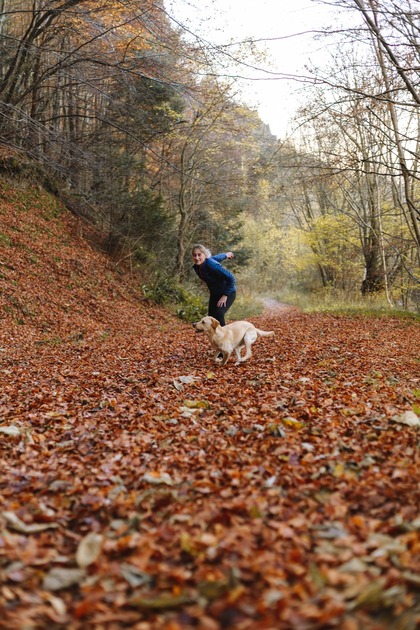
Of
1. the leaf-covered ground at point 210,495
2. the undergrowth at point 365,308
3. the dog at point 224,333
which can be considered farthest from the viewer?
the undergrowth at point 365,308

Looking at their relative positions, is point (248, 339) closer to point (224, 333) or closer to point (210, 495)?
point (224, 333)

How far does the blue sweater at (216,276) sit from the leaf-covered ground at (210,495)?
146 centimetres

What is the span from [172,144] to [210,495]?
2024 cm

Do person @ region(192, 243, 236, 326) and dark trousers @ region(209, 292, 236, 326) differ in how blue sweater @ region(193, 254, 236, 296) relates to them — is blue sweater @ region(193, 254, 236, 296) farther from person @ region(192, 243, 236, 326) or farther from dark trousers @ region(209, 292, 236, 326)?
dark trousers @ region(209, 292, 236, 326)

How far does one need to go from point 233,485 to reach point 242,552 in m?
0.86

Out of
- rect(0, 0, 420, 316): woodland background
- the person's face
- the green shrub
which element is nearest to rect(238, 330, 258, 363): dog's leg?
the person's face

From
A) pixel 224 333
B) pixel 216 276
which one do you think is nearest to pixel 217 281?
pixel 216 276

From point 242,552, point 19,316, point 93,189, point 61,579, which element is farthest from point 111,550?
point 93,189

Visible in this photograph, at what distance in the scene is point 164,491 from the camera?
126 inches

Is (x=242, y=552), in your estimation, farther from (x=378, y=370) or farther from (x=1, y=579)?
(x=378, y=370)

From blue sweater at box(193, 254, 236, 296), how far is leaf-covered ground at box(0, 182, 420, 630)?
1.46 m

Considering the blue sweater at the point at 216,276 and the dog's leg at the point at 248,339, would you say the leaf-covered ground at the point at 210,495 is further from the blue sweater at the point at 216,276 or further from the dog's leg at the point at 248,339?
the blue sweater at the point at 216,276

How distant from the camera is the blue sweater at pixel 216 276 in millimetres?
8055

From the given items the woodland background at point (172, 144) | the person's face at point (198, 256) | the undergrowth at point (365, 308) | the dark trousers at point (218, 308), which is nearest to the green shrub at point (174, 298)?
the woodland background at point (172, 144)
